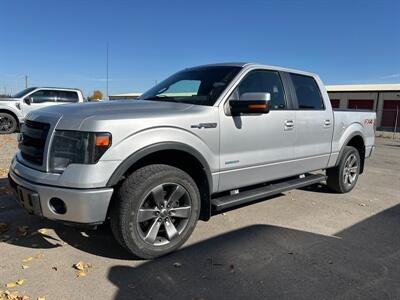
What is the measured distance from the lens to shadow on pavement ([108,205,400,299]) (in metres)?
3.05

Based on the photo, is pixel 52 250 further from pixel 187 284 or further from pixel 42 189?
pixel 187 284

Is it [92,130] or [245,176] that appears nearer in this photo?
[92,130]

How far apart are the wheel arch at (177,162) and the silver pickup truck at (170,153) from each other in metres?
0.01

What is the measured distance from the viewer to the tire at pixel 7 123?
1388cm

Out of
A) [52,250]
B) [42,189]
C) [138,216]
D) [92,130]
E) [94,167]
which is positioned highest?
[92,130]

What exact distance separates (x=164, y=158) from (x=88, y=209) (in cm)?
97

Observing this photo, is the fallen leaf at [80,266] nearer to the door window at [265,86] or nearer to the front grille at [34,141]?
the front grille at [34,141]

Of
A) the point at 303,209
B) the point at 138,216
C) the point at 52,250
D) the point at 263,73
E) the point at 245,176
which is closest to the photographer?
the point at 138,216

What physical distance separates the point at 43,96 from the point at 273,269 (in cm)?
1338

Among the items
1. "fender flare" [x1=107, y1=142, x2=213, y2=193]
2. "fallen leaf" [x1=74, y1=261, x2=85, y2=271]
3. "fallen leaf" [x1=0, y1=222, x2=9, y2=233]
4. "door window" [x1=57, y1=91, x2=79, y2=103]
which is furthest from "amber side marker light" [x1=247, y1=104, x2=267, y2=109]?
"door window" [x1=57, y1=91, x2=79, y2=103]

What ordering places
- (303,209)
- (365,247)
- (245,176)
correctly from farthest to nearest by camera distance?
(303,209) → (245,176) → (365,247)

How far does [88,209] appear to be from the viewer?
123 inches

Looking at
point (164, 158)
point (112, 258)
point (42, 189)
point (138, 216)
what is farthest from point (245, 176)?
point (42, 189)

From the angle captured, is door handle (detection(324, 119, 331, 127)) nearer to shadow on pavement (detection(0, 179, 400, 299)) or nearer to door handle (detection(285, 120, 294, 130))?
door handle (detection(285, 120, 294, 130))
